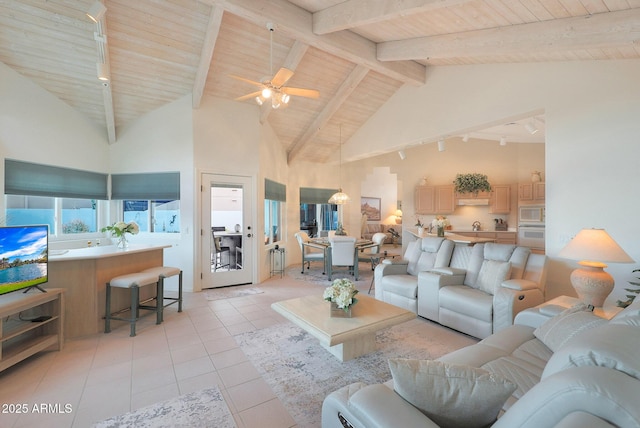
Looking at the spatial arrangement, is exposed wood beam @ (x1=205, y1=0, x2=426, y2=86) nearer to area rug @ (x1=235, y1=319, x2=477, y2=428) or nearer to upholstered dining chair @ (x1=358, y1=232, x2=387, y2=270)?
upholstered dining chair @ (x1=358, y1=232, x2=387, y2=270)

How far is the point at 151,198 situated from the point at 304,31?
3776mm

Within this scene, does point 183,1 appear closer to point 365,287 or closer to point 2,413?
point 2,413

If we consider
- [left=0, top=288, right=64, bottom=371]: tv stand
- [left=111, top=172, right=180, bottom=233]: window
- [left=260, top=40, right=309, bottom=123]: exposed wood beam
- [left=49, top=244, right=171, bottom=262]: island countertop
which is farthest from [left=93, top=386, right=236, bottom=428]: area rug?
[left=260, top=40, right=309, bottom=123]: exposed wood beam

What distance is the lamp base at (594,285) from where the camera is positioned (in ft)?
8.07

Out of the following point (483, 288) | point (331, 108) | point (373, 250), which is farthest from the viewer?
point (373, 250)

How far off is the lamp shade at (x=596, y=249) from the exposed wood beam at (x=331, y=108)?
12.6 feet

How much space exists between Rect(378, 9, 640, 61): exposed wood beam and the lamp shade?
1.66 m

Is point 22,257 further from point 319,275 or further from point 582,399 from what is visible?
point 319,275

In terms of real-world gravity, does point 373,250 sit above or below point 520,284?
below

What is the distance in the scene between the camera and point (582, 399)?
79cm

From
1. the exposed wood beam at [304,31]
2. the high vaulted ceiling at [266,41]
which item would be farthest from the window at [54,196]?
the exposed wood beam at [304,31]

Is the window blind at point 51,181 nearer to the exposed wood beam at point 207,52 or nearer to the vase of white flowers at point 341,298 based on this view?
the exposed wood beam at point 207,52

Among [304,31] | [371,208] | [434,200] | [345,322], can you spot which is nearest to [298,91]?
[304,31]

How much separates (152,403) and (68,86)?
475cm
